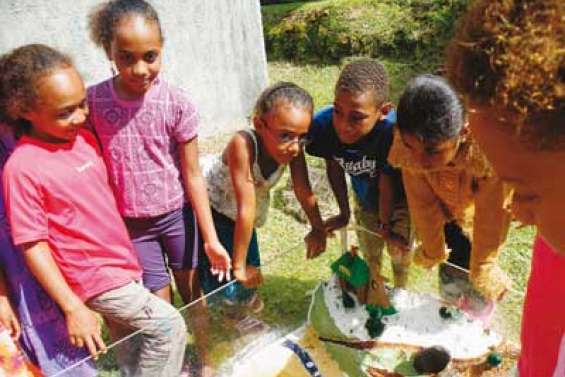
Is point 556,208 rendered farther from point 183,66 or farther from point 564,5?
point 183,66

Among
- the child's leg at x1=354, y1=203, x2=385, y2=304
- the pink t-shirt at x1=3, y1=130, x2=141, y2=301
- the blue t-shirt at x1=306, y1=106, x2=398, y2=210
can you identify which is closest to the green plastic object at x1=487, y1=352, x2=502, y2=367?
the child's leg at x1=354, y1=203, x2=385, y2=304

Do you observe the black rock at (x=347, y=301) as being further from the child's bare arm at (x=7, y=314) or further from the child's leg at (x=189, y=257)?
the child's bare arm at (x=7, y=314)

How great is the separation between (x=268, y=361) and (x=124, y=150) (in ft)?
3.18

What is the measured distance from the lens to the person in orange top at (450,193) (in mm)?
1799

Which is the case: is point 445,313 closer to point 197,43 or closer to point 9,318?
point 9,318

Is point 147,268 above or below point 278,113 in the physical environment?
below

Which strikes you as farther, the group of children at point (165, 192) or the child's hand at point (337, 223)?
the child's hand at point (337, 223)

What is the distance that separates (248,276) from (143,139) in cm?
67

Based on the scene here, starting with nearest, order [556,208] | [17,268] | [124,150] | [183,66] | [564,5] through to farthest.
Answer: [564,5], [556,208], [17,268], [124,150], [183,66]

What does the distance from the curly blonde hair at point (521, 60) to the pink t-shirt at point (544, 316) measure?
279 mm

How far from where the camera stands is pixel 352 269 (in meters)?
2.33

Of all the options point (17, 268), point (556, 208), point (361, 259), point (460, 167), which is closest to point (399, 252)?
point (361, 259)

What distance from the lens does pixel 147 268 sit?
2.23 m

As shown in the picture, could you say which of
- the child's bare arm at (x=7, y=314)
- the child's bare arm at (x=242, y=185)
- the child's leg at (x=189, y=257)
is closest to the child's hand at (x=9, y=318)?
the child's bare arm at (x=7, y=314)
